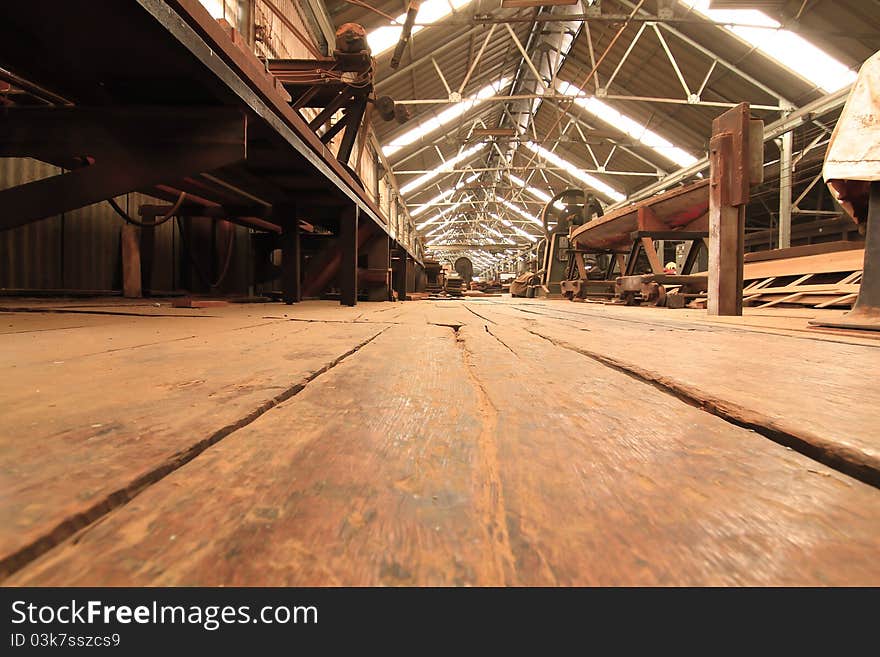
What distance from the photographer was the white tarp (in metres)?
1.61

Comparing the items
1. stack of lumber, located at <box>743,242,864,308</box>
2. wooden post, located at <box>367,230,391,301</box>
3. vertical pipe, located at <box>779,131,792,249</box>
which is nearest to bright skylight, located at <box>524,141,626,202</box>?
vertical pipe, located at <box>779,131,792,249</box>

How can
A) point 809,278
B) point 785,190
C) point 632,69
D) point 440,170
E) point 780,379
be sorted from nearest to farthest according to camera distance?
point 780,379 → point 809,278 → point 785,190 → point 632,69 → point 440,170

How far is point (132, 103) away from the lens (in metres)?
1.93

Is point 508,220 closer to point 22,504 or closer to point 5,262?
point 5,262

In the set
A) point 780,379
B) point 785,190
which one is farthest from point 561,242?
point 780,379

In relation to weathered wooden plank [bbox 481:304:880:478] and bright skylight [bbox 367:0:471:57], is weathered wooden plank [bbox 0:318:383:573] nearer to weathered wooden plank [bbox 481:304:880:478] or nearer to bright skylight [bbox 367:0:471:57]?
weathered wooden plank [bbox 481:304:880:478]

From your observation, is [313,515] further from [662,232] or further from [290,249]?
[662,232]

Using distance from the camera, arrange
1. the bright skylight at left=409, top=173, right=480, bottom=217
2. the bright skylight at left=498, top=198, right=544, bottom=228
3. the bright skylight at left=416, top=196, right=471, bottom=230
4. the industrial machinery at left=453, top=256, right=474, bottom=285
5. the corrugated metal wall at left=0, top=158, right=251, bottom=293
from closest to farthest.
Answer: the corrugated metal wall at left=0, top=158, right=251, bottom=293 < the industrial machinery at left=453, top=256, right=474, bottom=285 < the bright skylight at left=409, top=173, right=480, bottom=217 < the bright skylight at left=498, top=198, right=544, bottom=228 < the bright skylight at left=416, top=196, right=471, bottom=230

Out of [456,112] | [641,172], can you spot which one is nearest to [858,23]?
[641,172]

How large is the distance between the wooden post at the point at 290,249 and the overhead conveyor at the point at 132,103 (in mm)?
1148

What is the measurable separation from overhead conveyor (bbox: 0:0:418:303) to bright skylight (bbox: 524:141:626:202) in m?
13.9

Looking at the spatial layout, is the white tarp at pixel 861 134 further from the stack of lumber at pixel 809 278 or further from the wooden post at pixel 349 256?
the wooden post at pixel 349 256

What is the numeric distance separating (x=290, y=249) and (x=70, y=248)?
1.94m
